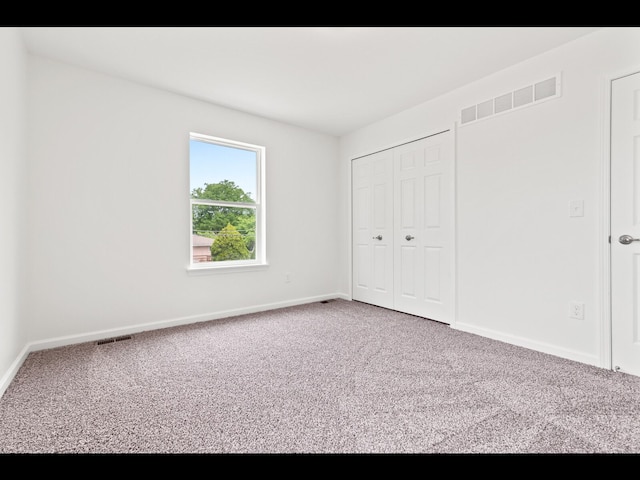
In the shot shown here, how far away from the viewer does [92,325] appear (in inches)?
109

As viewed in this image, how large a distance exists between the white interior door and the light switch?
0.17 metres

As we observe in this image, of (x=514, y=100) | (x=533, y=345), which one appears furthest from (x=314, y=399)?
(x=514, y=100)

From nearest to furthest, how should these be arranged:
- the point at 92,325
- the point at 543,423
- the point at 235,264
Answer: the point at 543,423
the point at 92,325
the point at 235,264

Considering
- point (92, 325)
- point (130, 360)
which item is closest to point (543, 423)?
point (130, 360)

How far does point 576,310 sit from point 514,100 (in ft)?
5.80

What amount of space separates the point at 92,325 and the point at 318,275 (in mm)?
2610

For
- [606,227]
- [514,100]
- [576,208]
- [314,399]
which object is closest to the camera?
[314,399]

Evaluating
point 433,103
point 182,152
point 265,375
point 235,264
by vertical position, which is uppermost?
point 433,103

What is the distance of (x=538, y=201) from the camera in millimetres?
2525

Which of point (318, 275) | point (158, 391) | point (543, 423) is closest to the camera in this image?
point (543, 423)

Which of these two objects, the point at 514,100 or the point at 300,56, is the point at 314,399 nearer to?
the point at 300,56

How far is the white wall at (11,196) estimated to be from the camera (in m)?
1.88

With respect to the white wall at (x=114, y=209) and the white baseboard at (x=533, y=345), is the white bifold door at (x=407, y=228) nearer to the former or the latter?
the white baseboard at (x=533, y=345)
